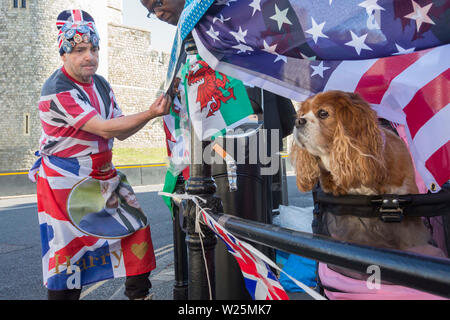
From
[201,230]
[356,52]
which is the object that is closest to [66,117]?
[201,230]

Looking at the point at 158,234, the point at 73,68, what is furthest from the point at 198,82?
the point at 158,234

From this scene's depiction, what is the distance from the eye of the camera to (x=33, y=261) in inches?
198

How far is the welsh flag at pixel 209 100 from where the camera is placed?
6.20 feet

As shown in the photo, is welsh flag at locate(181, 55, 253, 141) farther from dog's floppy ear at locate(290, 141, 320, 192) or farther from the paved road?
the paved road

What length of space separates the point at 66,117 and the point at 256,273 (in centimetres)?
146

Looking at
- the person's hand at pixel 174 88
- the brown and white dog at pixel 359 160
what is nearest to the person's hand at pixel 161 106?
the person's hand at pixel 174 88

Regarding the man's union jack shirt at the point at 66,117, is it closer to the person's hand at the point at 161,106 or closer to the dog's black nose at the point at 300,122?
the person's hand at the point at 161,106

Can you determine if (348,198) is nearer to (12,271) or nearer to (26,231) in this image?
(12,271)

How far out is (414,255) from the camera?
29.7 inches

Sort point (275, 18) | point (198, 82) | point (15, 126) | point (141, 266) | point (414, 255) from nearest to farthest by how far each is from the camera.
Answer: point (414, 255) → point (275, 18) → point (198, 82) → point (141, 266) → point (15, 126)

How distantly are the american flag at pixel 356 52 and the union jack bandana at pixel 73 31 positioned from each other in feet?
3.23

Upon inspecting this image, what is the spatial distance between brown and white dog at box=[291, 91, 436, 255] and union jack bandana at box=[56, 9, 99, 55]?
A: 61.0 inches

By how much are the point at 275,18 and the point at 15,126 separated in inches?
1274

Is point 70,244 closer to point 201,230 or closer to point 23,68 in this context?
point 201,230
